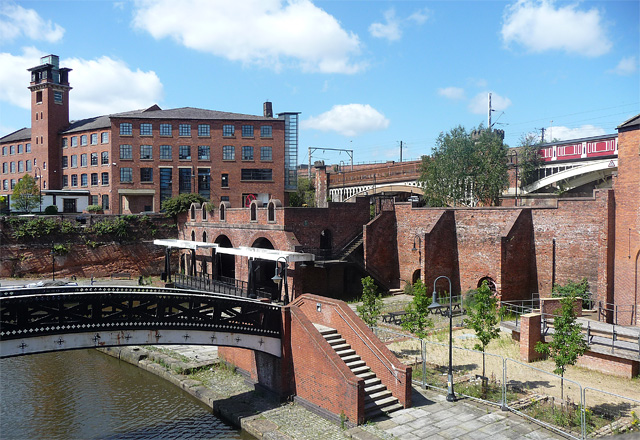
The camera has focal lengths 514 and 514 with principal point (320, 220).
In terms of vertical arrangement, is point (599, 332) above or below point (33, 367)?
above

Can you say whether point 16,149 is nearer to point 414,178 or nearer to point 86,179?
point 86,179

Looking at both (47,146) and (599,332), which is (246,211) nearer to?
(599,332)

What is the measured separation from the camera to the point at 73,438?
14562 millimetres

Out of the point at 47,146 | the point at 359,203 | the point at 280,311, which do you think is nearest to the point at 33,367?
the point at 280,311

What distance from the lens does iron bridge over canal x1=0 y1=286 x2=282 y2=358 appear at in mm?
12328

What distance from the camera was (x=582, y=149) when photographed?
109ft

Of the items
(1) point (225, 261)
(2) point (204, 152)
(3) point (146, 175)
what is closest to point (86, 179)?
(3) point (146, 175)

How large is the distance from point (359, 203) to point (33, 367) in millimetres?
19638

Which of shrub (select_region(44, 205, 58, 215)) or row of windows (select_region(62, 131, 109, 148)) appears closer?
shrub (select_region(44, 205, 58, 215))

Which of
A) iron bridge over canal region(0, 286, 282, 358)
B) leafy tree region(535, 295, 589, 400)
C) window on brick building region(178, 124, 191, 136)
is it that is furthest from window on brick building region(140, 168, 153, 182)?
leafy tree region(535, 295, 589, 400)

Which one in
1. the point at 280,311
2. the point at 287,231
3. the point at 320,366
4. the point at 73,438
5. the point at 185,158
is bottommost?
the point at 73,438

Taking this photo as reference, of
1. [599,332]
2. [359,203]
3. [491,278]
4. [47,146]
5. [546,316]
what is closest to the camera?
[599,332]

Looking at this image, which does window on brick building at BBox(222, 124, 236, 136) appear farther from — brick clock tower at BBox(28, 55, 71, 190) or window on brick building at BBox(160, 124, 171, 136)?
brick clock tower at BBox(28, 55, 71, 190)

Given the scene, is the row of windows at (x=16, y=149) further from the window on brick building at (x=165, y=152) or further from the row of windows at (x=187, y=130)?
the window on brick building at (x=165, y=152)
